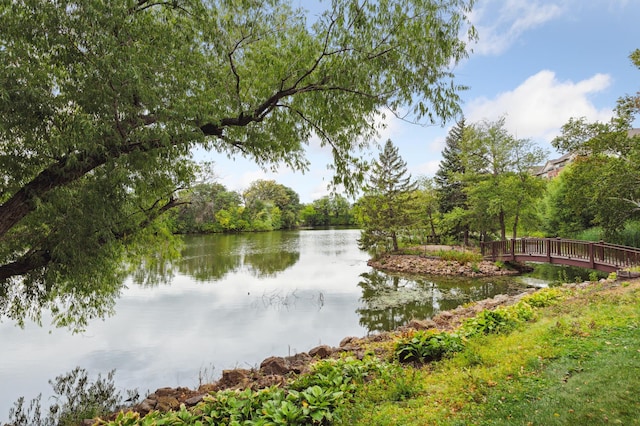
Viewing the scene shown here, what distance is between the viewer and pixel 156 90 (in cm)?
386

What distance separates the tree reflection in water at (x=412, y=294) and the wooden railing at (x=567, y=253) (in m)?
1.86

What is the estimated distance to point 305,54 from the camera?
4.63 m

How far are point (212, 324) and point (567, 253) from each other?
46.8ft

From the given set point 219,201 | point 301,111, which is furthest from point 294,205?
point 301,111

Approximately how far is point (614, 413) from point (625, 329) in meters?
2.28

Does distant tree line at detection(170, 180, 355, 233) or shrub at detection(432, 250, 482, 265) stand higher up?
distant tree line at detection(170, 180, 355, 233)

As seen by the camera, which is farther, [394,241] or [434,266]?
[394,241]

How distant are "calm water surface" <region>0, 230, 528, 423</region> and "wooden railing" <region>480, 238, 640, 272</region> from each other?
2.14 metres

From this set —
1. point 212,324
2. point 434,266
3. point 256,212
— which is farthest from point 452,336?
point 256,212

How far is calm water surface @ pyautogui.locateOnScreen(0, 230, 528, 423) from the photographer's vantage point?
7.49 meters

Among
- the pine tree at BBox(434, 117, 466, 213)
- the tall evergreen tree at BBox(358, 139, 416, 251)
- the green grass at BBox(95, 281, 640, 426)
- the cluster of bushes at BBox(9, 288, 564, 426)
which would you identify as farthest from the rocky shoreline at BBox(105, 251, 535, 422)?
the pine tree at BBox(434, 117, 466, 213)

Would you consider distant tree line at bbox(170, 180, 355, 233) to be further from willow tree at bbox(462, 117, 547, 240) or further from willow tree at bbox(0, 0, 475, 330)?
willow tree at bbox(0, 0, 475, 330)

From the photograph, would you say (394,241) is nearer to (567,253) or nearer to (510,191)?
(510,191)

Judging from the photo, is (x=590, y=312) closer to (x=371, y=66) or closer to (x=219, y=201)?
(x=371, y=66)
